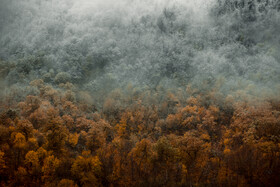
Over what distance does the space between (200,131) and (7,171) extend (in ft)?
188

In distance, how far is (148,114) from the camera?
8912 centimetres

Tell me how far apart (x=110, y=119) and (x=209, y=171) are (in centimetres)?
5474

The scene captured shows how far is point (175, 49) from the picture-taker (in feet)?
627

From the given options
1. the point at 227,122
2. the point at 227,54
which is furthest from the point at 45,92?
the point at 227,54

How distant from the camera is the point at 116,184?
3881 cm

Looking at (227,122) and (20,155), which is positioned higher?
(20,155)

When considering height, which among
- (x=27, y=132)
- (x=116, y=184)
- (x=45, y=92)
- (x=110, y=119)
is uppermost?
(x=27, y=132)

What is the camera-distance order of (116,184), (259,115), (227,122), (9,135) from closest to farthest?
(116,184)
(9,135)
(259,115)
(227,122)

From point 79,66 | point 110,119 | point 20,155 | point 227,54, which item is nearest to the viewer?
point 20,155

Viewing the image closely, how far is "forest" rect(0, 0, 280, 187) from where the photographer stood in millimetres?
39688

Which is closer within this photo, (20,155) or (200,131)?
(20,155)

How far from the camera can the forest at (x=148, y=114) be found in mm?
39688

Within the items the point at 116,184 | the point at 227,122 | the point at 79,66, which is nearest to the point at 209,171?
the point at 116,184

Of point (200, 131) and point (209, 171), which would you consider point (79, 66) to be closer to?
point (200, 131)
